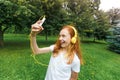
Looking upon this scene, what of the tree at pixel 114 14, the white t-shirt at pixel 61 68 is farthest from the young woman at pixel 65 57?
the tree at pixel 114 14

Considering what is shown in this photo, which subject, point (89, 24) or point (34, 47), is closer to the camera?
point (34, 47)

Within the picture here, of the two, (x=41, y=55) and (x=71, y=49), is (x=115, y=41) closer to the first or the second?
(x=41, y=55)

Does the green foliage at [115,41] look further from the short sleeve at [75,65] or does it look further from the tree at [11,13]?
the short sleeve at [75,65]

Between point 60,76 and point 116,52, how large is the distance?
14458mm

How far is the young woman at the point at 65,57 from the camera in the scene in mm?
2506

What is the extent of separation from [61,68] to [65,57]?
0.40 ft

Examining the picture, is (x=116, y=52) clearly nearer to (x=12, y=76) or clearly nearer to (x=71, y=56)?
(x=12, y=76)

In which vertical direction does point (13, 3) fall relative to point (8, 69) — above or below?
above

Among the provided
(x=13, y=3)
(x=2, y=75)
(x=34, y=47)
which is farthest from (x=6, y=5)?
(x=34, y=47)

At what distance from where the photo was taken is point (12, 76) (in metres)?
7.10

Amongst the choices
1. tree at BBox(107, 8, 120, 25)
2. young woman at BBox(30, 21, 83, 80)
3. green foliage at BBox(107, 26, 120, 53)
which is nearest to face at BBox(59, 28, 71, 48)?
young woman at BBox(30, 21, 83, 80)

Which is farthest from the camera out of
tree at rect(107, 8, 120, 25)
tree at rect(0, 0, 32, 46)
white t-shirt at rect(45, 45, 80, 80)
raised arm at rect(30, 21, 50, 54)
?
tree at rect(107, 8, 120, 25)

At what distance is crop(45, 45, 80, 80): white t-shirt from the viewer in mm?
2504

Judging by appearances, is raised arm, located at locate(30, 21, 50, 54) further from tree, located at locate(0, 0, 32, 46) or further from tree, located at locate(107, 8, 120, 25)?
tree, located at locate(107, 8, 120, 25)
